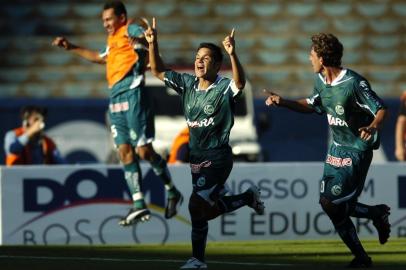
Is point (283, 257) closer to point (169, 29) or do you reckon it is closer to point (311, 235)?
point (311, 235)

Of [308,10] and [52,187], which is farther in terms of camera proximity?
[308,10]

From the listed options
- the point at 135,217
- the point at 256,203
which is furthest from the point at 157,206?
the point at 256,203

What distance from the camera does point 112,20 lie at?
13398mm

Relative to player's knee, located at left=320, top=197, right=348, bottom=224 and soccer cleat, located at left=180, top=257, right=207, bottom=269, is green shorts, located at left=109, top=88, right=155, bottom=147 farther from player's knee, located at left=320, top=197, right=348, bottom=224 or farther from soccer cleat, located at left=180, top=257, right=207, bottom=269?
player's knee, located at left=320, top=197, right=348, bottom=224

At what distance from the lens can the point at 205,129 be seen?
10.1 meters

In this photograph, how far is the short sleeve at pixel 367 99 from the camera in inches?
386

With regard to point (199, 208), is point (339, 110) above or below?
above

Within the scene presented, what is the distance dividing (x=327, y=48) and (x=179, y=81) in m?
1.25

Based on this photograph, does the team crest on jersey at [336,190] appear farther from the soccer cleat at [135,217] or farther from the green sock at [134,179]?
the green sock at [134,179]

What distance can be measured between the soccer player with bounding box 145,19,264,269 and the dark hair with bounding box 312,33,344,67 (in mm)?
641

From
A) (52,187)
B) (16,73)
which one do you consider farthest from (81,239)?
(16,73)

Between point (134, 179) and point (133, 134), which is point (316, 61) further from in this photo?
point (134, 179)

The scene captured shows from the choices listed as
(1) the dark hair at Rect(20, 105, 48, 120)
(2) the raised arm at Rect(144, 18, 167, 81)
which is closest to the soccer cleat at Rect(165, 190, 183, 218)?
(2) the raised arm at Rect(144, 18, 167, 81)

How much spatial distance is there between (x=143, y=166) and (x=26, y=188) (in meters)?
1.43
